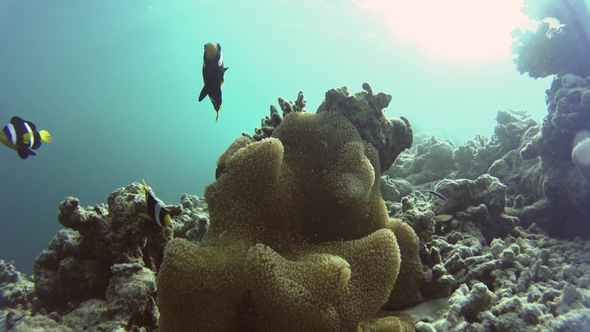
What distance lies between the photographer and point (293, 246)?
7.95 ft

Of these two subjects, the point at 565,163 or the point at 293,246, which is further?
the point at 565,163

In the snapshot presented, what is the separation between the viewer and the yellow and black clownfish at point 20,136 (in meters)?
3.08

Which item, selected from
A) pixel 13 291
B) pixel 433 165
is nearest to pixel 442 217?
pixel 433 165

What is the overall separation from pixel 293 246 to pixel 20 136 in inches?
119

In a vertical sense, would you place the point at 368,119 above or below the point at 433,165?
below

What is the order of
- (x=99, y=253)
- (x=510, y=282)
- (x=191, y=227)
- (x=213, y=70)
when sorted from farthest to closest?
(x=191, y=227)
(x=99, y=253)
(x=510, y=282)
(x=213, y=70)

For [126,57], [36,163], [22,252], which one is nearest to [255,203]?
[22,252]

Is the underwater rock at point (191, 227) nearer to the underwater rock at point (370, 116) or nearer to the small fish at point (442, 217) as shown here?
the underwater rock at point (370, 116)

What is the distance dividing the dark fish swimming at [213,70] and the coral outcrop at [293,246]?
19.6 inches

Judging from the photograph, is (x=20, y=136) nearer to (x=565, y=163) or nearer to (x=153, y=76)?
(x=565, y=163)

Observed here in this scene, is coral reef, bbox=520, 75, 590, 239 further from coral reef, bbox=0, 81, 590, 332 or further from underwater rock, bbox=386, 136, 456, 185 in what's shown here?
underwater rock, bbox=386, 136, 456, 185

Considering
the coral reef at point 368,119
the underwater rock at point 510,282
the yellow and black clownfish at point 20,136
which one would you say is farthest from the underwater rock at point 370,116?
the yellow and black clownfish at point 20,136

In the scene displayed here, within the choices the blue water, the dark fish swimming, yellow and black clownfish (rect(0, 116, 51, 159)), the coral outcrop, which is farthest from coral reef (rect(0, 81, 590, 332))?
the blue water

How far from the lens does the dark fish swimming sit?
6.84 ft
